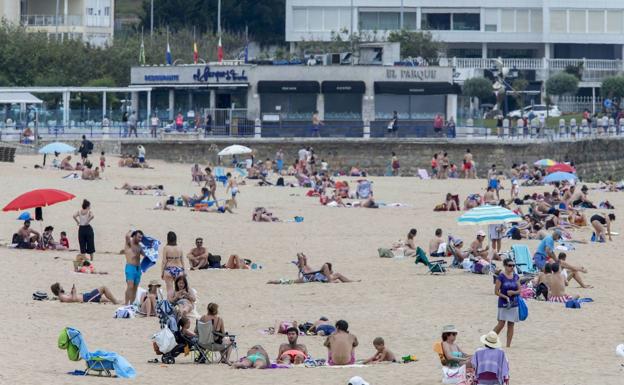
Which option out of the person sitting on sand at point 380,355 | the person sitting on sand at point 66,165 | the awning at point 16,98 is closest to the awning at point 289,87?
the awning at point 16,98

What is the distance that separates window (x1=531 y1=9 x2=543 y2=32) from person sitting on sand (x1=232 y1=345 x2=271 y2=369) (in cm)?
7019

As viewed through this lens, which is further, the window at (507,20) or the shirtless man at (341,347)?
the window at (507,20)

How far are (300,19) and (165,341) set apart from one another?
228 feet

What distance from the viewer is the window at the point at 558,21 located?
282 ft

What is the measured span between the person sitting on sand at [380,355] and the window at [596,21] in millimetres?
70290

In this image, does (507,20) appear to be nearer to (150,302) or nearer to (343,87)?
(343,87)

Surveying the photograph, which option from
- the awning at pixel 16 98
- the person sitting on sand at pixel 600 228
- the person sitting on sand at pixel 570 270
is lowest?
the person sitting on sand at pixel 570 270

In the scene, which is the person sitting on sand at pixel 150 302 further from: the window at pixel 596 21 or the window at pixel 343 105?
the window at pixel 596 21

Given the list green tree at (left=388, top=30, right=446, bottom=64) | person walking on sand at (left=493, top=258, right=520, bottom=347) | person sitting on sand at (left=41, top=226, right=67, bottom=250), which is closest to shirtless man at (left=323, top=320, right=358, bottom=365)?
person walking on sand at (left=493, top=258, right=520, bottom=347)

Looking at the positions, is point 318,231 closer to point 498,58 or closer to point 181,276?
point 181,276

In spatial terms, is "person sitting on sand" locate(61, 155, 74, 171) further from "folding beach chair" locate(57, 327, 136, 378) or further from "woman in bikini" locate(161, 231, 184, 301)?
"folding beach chair" locate(57, 327, 136, 378)

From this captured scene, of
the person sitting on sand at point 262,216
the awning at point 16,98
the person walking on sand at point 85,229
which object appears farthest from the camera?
the awning at point 16,98

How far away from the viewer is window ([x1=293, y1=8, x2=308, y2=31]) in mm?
86375

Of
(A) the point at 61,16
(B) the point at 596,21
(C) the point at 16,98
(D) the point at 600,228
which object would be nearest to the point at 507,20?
(B) the point at 596,21
